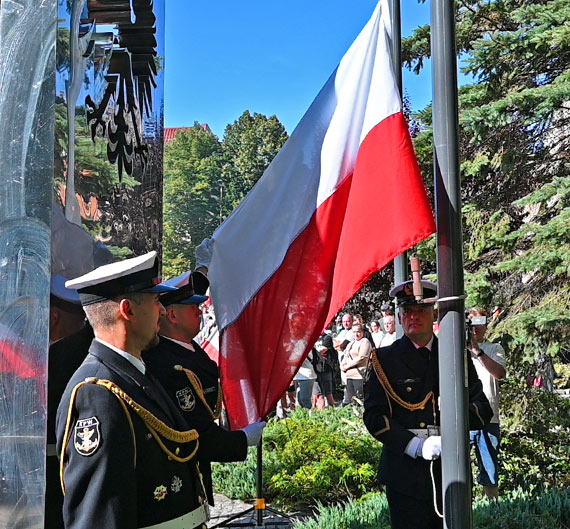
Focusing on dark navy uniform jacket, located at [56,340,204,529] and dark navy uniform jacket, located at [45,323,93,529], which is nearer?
dark navy uniform jacket, located at [56,340,204,529]

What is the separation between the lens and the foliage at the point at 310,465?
23.4ft

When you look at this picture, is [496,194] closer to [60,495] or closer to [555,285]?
[555,285]

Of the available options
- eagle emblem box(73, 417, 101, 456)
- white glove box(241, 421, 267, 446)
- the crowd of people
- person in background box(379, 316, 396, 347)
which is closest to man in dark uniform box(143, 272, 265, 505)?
white glove box(241, 421, 267, 446)

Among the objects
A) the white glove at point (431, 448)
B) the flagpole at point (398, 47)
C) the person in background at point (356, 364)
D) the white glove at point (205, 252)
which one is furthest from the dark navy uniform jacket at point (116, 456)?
the person in background at point (356, 364)

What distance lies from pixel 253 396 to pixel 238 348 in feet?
0.99

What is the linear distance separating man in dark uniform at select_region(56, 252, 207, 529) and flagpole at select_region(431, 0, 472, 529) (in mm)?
Answer: 1118

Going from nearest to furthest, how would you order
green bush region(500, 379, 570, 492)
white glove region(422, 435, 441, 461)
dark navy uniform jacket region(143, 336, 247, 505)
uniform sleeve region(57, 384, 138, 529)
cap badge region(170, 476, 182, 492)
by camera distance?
uniform sleeve region(57, 384, 138, 529), cap badge region(170, 476, 182, 492), dark navy uniform jacket region(143, 336, 247, 505), white glove region(422, 435, 441, 461), green bush region(500, 379, 570, 492)

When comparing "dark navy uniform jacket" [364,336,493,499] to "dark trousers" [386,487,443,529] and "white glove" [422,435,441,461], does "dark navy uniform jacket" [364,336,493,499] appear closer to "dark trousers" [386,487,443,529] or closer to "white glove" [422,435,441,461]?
"dark trousers" [386,487,443,529]

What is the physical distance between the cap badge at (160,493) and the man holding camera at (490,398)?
4189 millimetres

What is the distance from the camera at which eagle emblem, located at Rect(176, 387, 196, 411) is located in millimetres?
3666

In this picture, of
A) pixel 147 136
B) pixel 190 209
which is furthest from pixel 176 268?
pixel 147 136

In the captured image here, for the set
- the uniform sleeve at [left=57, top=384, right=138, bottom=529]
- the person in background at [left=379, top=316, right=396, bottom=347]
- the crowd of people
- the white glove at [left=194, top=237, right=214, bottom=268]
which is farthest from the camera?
the crowd of people

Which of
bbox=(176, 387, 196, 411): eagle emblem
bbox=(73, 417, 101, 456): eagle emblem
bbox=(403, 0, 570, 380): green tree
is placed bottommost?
bbox=(73, 417, 101, 456): eagle emblem

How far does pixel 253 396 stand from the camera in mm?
4285
